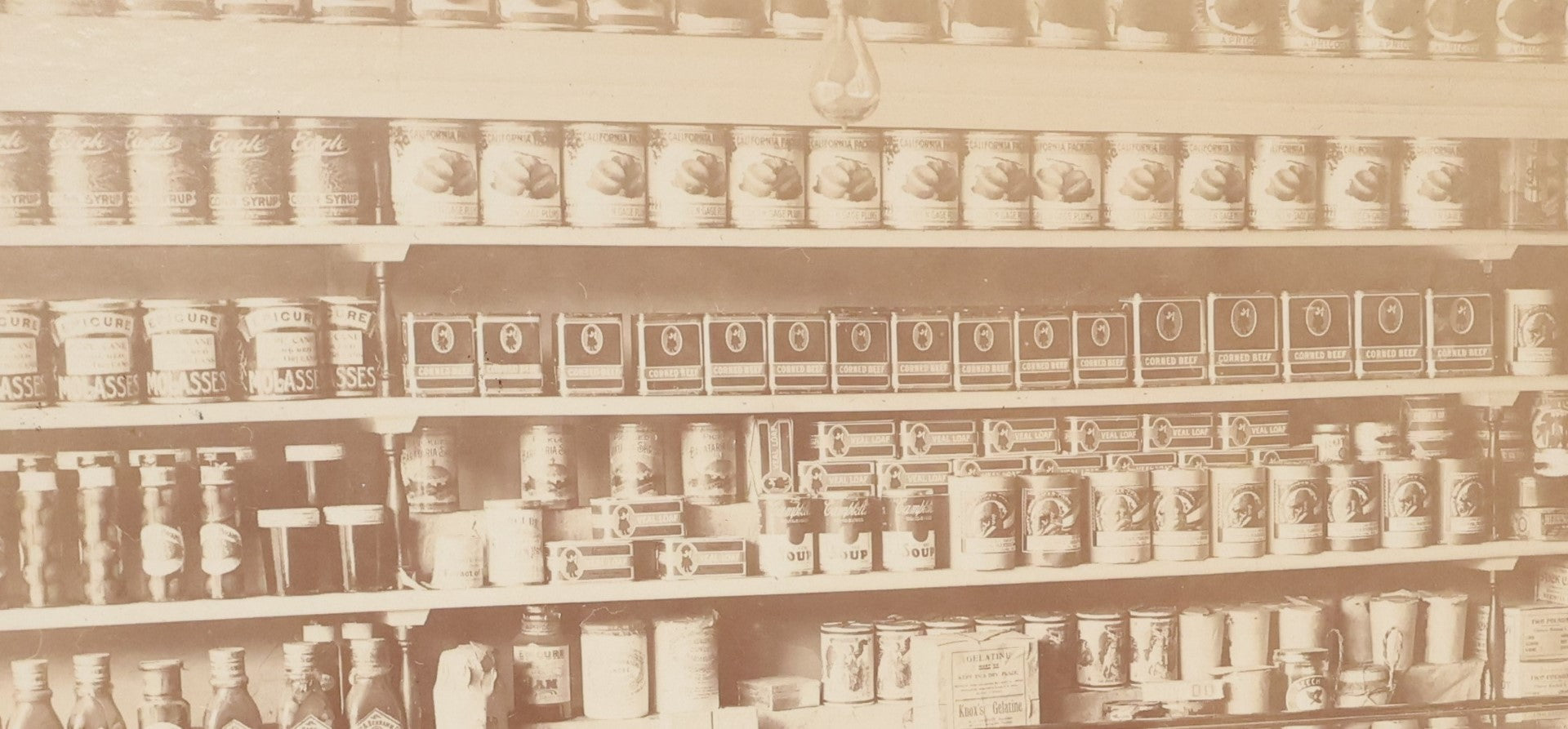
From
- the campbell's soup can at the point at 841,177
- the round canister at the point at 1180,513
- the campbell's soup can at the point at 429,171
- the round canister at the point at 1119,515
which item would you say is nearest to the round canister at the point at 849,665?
the round canister at the point at 1119,515

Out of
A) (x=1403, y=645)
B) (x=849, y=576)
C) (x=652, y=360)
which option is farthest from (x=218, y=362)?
(x=1403, y=645)

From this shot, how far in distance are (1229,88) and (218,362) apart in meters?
1.68

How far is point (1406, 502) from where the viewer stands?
246 cm

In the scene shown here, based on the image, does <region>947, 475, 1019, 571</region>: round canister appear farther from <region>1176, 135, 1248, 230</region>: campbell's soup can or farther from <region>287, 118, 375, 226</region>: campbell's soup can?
<region>287, 118, 375, 226</region>: campbell's soup can

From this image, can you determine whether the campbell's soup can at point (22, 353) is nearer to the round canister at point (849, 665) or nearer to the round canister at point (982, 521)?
the round canister at point (849, 665)

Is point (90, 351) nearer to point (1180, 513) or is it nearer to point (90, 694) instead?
point (90, 694)

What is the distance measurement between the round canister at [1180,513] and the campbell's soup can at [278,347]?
1359mm

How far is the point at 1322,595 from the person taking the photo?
9.14 ft

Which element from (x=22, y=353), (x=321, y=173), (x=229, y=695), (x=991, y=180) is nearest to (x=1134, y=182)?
(x=991, y=180)

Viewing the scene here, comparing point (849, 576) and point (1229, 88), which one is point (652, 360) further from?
point (1229, 88)

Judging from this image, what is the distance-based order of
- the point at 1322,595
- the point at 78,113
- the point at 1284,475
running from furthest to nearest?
1. the point at 1322,595
2. the point at 1284,475
3. the point at 78,113

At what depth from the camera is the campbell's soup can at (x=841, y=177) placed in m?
2.27

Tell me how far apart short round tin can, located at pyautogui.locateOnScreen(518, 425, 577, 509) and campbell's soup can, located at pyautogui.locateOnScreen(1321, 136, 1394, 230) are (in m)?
1.35

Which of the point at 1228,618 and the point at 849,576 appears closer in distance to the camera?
the point at 849,576
